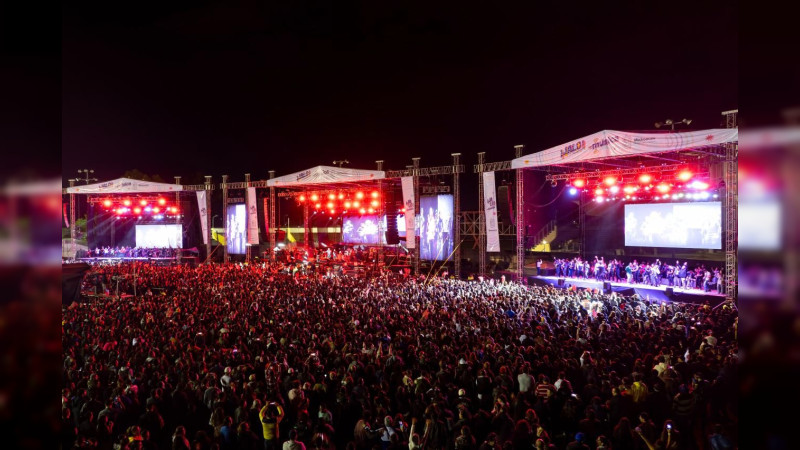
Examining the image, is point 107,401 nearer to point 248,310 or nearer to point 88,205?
point 248,310

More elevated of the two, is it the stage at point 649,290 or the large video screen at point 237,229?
the large video screen at point 237,229

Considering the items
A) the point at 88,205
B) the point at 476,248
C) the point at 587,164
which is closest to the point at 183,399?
the point at 587,164

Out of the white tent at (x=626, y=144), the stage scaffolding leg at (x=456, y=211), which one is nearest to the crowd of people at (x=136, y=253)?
the stage scaffolding leg at (x=456, y=211)

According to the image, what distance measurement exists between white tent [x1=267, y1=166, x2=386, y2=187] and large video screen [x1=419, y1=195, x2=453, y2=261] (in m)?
2.73

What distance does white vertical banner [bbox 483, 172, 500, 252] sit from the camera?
1830cm

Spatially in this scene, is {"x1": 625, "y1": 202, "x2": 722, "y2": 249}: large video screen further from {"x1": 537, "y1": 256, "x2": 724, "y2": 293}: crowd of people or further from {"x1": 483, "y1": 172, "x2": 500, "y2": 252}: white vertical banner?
{"x1": 483, "y1": 172, "x2": 500, "y2": 252}: white vertical banner

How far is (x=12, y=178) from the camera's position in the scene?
1077 millimetres

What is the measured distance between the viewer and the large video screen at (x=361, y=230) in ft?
94.0

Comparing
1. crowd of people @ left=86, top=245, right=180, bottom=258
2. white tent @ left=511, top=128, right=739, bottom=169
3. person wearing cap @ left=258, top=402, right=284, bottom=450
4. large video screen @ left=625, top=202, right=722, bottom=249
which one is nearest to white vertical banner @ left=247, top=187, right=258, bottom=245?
crowd of people @ left=86, top=245, right=180, bottom=258

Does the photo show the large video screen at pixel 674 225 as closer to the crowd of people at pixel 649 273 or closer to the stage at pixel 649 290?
the crowd of people at pixel 649 273

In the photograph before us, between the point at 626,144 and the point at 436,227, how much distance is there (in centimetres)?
935

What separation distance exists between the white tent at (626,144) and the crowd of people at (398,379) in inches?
171

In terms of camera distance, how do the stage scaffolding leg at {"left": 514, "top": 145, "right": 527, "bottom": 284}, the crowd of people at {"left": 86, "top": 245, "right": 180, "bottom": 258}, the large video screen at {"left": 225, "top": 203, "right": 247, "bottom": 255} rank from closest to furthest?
the stage scaffolding leg at {"left": 514, "top": 145, "right": 527, "bottom": 284}, the large video screen at {"left": 225, "top": 203, "right": 247, "bottom": 255}, the crowd of people at {"left": 86, "top": 245, "right": 180, "bottom": 258}

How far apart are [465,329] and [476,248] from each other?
15935mm
